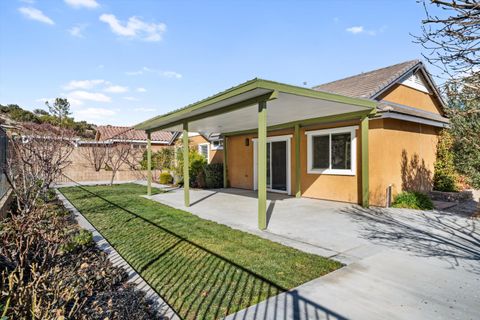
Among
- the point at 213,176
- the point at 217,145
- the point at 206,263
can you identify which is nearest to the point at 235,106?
the point at 206,263

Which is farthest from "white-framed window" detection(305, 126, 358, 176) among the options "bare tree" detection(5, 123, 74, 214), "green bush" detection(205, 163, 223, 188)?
"bare tree" detection(5, 123, 74, 214)

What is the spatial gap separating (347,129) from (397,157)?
5.87ft

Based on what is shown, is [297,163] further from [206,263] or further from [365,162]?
[206,263]

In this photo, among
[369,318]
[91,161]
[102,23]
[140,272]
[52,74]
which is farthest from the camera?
[91,161]

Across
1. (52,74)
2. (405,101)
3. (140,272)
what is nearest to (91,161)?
(52,74)

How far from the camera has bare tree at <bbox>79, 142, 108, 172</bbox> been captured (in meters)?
19.1

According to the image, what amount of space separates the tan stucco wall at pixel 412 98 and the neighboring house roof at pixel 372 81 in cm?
47

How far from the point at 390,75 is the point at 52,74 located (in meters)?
14.3

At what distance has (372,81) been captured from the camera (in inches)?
387

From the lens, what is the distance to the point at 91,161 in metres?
19.2

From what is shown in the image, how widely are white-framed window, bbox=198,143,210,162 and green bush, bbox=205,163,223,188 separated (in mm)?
2420

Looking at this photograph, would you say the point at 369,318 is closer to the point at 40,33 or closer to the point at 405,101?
the point at 405,101

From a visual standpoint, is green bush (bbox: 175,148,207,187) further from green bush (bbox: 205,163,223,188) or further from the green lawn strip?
the green lawn strip

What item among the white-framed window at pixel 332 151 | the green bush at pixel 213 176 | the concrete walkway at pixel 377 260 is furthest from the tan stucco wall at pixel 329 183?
the green bush at pixel 213 176
